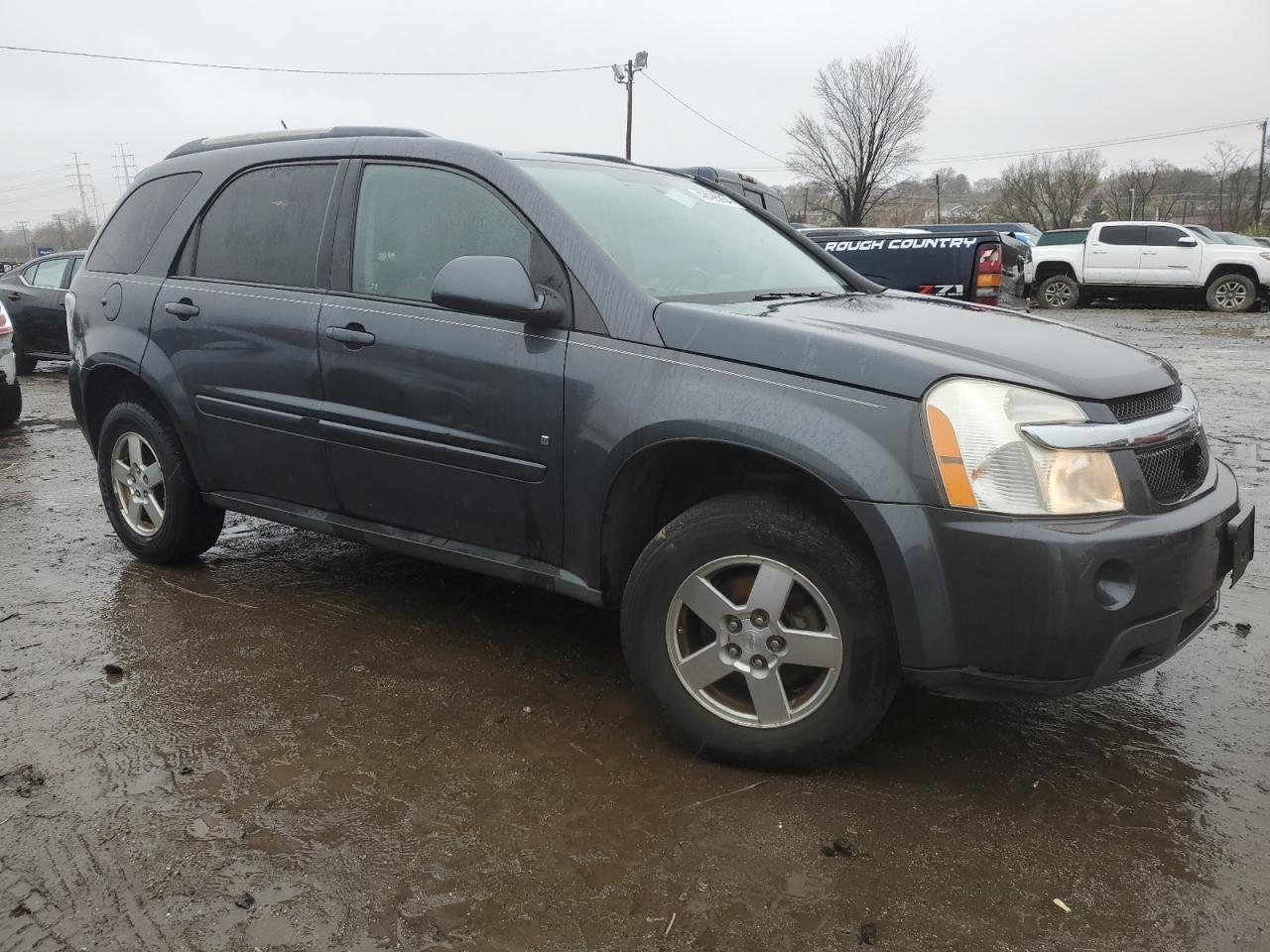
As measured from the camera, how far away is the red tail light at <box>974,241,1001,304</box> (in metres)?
11.2

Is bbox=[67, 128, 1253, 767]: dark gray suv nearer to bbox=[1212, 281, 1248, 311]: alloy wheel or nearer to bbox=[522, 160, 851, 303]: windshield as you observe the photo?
bbox=[522, 160, 851, 303]: windshield

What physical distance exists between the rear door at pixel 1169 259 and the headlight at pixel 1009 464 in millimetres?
19684

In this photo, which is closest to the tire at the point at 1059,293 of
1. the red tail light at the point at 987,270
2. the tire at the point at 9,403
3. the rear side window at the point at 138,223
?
the red tail light at the point at 987,270

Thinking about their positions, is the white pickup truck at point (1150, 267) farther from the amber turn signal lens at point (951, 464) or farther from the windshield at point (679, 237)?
the amber turn signal lens at point (951, 464)

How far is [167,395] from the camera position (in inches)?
159

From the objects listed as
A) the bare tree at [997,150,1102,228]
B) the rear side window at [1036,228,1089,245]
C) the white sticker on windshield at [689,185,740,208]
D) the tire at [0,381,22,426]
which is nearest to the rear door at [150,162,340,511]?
the white sticker on windshield at [689,185,740,208]

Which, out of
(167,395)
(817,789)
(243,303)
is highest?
(243,303)

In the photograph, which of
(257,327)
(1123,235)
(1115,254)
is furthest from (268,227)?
(1123,235)

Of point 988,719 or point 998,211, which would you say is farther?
point 998,211

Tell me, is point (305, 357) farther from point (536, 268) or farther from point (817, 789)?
point (817, 789)

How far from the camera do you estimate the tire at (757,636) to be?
8.24 feet

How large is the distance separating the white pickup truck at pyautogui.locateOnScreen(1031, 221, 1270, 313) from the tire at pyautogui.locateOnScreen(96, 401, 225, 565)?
19.5 meters

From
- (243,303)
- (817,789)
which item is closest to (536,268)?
(243,303)

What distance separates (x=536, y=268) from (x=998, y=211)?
73125mm
